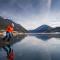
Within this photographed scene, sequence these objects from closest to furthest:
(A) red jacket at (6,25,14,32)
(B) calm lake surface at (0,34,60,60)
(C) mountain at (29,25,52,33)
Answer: (B) calm lake surface at (0,34,60,60) < (A) red jacket at (6,25,14,32) < (C) mountain at (29,25,52,33)

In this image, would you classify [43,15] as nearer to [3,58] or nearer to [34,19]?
[34,19]

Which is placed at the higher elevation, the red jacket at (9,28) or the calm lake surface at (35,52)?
the red jacket at (9,28)

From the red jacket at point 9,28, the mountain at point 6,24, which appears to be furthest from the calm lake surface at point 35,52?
the mountain at point 6,24

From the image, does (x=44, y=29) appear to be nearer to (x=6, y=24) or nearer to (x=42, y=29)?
(x=42, y=29)

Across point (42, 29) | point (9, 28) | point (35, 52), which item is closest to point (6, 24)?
point (9, 28)

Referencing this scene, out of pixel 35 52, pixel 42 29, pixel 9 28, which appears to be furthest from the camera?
pixel 42 29

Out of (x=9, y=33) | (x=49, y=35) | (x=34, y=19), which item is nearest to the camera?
(x=9, y=33)

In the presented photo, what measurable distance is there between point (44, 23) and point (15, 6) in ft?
1.85

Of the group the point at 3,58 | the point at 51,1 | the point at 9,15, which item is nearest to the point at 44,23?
the point at 51,1

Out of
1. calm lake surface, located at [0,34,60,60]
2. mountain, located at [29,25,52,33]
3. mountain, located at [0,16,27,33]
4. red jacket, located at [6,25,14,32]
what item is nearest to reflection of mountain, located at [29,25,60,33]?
mountain, located at [29,25,52,33]

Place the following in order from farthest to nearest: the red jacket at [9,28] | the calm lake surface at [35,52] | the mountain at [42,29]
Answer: the mountain at [42,29] → the red jacket at [9,28] → the calm lake surface at [35,52]

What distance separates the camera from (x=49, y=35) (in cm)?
401

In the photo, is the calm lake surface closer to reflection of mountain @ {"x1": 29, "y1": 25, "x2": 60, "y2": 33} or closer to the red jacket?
the red jacket

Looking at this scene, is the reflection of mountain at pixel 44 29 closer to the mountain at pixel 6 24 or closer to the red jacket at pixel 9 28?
the mountain at pixel 6 24
